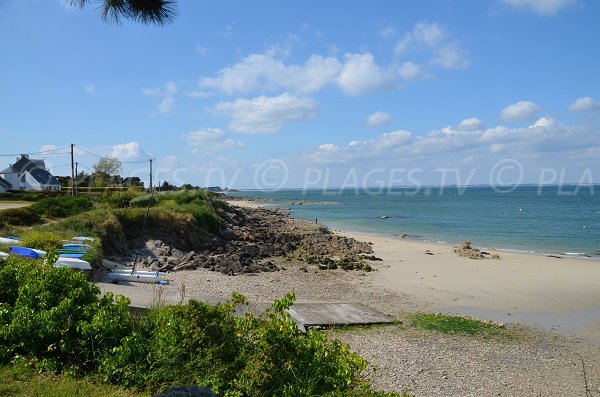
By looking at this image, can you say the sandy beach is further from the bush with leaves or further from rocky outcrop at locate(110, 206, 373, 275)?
the bush with leaves

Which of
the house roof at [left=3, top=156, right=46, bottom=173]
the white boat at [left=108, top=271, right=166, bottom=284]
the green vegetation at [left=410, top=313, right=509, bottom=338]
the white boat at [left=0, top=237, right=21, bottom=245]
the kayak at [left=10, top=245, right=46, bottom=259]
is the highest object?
the house roof at [left=3, top=156, right=46, bottom=173]

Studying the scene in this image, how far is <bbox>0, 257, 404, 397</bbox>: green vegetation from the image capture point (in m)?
4.90

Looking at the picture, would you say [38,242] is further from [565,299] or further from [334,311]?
[565,299]

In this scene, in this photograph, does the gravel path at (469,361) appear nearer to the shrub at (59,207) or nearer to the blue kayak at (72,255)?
the blue kayak at (72,255)

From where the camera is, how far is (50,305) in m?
5.97

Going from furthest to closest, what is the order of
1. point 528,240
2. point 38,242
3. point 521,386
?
point 528,240 → point 38,242 → point 521,386

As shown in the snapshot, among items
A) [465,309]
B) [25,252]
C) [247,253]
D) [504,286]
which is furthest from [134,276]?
[504,286]

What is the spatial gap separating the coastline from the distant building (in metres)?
51.3

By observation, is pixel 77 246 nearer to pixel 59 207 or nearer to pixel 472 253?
pixel 59 207

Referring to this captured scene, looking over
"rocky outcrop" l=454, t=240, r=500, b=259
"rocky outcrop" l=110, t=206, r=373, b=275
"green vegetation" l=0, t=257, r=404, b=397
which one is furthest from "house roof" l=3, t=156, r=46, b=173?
"green vegetation" l=0, t=257, r=404, b=397

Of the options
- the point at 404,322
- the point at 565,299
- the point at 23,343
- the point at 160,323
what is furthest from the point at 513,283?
the point at 23,343

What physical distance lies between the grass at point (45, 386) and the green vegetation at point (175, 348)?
0.46 ft

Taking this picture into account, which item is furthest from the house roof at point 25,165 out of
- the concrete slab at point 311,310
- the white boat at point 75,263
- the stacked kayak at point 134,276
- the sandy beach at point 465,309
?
the concrete slab at point 311,310

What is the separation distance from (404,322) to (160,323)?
25.2 ft
